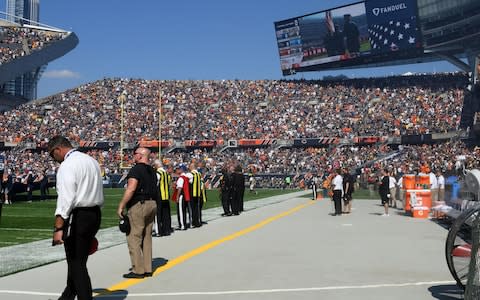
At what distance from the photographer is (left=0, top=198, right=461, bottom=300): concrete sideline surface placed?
695cm

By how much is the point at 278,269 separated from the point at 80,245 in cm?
379

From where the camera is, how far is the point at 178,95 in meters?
69.3

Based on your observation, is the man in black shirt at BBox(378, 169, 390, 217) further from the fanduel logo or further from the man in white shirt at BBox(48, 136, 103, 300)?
the fanduel logo

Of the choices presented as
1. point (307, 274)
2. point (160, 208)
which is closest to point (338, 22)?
point (160, 208)

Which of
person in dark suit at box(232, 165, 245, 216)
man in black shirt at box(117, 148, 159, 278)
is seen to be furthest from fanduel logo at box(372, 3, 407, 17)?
man in black shirt at box(117, 148, 159, 278)

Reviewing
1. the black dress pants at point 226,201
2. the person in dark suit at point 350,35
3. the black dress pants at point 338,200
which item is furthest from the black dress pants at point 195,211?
the person in dark suit at point 350,35

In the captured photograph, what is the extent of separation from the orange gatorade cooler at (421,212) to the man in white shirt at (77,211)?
1539cm

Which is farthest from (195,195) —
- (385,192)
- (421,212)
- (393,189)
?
(393,189)

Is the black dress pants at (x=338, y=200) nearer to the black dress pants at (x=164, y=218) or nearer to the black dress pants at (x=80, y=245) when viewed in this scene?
the black dress pants at (x=164, y=218)

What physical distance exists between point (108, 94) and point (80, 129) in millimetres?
7924

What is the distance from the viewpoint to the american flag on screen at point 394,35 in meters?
60.5

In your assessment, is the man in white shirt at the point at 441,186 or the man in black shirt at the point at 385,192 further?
the man in black shirt at the point at 385,192

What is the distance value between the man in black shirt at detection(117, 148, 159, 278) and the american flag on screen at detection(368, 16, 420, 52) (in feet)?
185

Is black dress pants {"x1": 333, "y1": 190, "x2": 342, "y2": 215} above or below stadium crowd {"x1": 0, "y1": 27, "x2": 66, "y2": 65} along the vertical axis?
below
